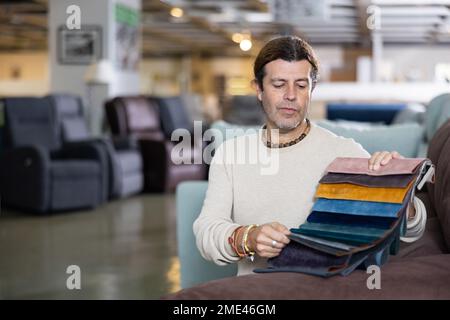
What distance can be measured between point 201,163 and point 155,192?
835 millimetres

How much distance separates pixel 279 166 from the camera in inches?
77.5

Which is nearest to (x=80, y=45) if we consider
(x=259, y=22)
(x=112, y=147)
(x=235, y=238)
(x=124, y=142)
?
(x=124, y=142)

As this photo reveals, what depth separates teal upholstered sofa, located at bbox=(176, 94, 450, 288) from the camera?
9.52 ft

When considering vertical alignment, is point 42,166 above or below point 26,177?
above

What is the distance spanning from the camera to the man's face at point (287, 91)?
1874mm

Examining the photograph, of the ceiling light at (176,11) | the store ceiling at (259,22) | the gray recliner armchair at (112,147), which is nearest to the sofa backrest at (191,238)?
the gray recliner armchair at (112,147)

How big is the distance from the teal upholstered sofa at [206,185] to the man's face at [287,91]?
3.29 feet

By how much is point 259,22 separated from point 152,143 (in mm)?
9256

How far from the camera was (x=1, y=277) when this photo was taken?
14.3ft

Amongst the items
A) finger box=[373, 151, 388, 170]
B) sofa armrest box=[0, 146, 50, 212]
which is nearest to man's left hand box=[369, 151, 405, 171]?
finger box=[373, 151, 388, 170]

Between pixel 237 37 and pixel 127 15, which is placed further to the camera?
pixel 237 37

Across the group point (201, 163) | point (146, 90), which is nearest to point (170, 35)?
point (146, 90)

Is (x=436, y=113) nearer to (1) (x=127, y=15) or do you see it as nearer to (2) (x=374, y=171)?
(2) (x=374, y=171)
